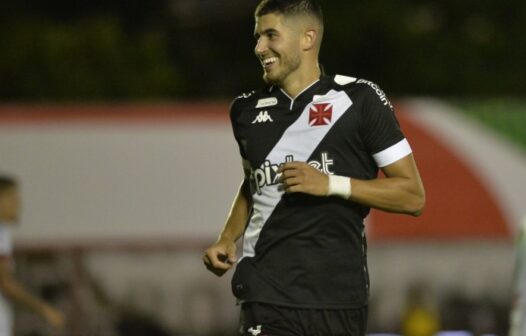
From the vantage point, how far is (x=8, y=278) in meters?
9.05

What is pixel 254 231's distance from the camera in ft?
18.1

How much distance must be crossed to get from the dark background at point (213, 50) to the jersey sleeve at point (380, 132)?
11.6 metres

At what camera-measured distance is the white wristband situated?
5238mm

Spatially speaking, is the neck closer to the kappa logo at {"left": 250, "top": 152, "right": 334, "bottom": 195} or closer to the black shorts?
the kappa logo at {"left": 250, "top": 152, "right": 334, "bottom": 195}

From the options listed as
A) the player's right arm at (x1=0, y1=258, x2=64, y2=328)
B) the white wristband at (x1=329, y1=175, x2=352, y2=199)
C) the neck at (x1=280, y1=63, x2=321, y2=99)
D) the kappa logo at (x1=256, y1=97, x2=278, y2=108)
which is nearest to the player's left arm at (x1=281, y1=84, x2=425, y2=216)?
the white wristband at (x1=329, y1=175, x2=352, y2=199)

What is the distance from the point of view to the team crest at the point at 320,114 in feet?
17.7

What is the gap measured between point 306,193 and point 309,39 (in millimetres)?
620

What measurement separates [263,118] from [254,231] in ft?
1.37

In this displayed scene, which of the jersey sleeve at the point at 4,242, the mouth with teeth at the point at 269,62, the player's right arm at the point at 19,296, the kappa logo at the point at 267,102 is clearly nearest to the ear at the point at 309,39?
the mouth with teeth at the point at 269,62

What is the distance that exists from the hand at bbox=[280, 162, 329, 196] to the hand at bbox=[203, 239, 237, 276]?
1.33 ft

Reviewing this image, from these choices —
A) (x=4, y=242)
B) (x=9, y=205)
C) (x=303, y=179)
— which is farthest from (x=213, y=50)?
(x=303, y=179)

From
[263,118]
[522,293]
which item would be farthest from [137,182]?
[263,118]

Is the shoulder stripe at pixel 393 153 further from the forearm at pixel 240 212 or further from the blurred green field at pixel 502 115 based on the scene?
the blurred green field at pixel 502 115

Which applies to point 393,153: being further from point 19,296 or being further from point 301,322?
point 19,296
